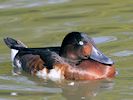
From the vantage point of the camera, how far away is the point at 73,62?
32.6 feet

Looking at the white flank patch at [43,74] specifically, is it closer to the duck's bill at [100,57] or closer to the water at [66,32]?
the water at [66,32]

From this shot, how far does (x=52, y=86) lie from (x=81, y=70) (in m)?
0.50

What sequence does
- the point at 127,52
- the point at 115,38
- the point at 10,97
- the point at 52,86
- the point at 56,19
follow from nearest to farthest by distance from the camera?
the point at 10,97 → the point at 52,86 → the point at 127,52 → the point at 115,38 → the point at 56,19

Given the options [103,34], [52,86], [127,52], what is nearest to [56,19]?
[103,34]

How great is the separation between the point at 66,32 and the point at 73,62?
214 centimetres

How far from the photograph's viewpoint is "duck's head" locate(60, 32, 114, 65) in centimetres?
984

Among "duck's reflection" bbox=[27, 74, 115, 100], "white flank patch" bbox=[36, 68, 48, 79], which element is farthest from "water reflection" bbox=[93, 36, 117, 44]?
"duck's reflection" bbox=[27, 74, 115, 100]

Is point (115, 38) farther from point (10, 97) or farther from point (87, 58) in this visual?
point (10, 97)

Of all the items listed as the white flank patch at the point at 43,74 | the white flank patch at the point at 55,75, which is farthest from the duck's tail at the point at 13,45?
the white flank patch at the point at 55,75

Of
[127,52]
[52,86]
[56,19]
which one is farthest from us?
[56,19]

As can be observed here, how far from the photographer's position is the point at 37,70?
1005 centimetres

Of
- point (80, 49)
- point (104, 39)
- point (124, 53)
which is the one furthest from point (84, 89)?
point (104, 39)

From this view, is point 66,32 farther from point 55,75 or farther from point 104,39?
point 55,75

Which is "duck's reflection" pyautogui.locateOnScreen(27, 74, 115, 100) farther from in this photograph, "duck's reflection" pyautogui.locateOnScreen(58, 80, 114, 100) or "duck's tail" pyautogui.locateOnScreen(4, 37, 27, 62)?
"duck's tail" pyautogui.locateOnScreen(4, 37, 27, 62)
